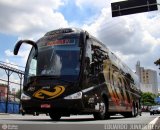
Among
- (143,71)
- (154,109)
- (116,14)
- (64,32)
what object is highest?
(143,71)

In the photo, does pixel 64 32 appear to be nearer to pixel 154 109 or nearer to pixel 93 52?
pixel 93 52

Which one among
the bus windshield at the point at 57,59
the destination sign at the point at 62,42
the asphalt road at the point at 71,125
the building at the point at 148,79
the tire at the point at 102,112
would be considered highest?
the building at the point at 148,79

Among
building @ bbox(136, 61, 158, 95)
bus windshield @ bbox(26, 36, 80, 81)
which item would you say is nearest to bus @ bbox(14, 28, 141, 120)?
bus windshield @ bbox(26, 36, 80, 81)

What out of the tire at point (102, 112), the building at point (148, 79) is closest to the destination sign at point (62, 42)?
the tire at point (102, 112)

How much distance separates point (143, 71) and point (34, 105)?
589ft

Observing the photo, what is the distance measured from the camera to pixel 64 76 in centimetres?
1564

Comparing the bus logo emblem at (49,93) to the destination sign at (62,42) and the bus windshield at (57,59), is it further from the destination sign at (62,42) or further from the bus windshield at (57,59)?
the destination sign at (62,42)

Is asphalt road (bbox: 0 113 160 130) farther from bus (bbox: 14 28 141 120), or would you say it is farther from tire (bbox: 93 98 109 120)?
tire (bbox: 93 98 109 120)

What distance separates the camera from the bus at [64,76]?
15.5 metres

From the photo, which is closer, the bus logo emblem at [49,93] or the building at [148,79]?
the bus logo emblem at [49,93]

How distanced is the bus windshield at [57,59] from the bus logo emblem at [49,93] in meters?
0.48

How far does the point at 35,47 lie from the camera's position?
16.8 metres

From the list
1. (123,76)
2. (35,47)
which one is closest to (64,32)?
(35,47)

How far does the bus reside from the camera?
1549cm
